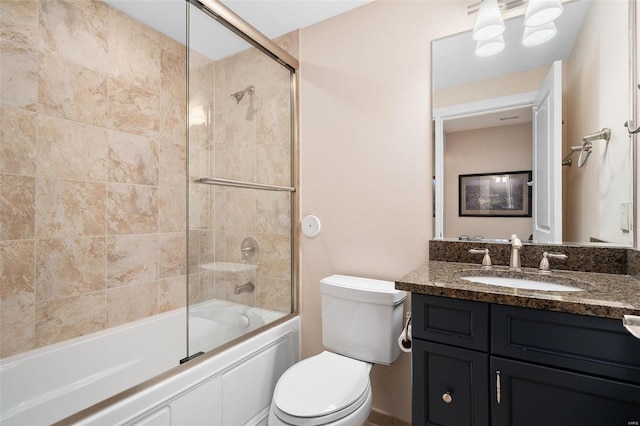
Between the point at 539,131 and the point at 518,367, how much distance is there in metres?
1.04

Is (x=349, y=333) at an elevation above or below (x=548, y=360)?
below

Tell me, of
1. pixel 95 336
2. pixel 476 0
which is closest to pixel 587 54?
pixel 476 0

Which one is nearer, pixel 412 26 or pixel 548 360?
pixel 548 360

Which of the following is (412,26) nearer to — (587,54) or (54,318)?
(587,54)

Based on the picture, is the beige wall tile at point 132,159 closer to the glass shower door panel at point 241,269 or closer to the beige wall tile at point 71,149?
the beige wall tile at point 71,149

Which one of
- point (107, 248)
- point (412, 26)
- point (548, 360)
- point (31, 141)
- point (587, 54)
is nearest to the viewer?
point (548, 360)

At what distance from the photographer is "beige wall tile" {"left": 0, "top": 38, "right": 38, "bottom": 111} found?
1.44 m

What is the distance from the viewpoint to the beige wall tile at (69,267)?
1577 mm

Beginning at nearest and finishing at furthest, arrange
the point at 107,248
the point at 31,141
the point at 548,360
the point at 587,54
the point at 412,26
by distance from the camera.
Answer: the point at 548,360 → the point at 587,54 → the point at 31,141 → the point at 412,26 → the point at 107,248

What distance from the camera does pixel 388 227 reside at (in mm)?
1770

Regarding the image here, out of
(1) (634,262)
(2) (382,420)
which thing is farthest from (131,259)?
(1) (634,262)

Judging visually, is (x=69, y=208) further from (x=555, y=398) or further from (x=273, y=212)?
(x=555, y=398)

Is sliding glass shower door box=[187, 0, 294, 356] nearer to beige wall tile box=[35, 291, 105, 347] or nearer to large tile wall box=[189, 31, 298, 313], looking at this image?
large tile wall box=[189, 31, 298, 313]

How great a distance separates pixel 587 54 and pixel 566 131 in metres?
0.34
